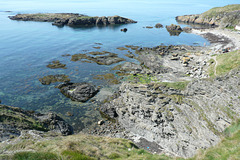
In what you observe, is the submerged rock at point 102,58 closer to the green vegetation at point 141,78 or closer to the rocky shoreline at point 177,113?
the green vegetation at point 141,78

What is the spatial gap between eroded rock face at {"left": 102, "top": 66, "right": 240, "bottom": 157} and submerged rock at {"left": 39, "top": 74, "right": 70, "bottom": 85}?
74.5 feet

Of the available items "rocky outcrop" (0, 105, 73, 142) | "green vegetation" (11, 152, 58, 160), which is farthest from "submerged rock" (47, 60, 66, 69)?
"green vegetation" (11, 152, 58, 160)

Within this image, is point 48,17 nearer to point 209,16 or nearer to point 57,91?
point 57,91

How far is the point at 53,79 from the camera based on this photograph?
50719mm

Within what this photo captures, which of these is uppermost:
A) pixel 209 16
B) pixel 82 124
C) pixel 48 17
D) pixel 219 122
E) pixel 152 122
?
pixel 209 16

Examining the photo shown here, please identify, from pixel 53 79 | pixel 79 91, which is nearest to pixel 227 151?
pixel 79 91

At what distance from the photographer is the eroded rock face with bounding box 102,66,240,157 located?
2564 cm

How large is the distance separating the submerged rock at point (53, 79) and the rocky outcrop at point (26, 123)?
1734 centimetres

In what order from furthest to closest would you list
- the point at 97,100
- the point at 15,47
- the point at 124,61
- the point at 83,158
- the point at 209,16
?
the point at 209,16, the point at 15,47, the point at 124,61, the point at 97,100, the point at 83,158

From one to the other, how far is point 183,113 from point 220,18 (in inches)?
6004

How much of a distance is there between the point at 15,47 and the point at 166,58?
265ft

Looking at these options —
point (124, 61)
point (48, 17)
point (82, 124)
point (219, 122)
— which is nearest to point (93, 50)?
point (124, 61)

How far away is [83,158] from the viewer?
13719mm

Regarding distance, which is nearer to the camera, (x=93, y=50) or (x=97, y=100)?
(x=97, y=100)
